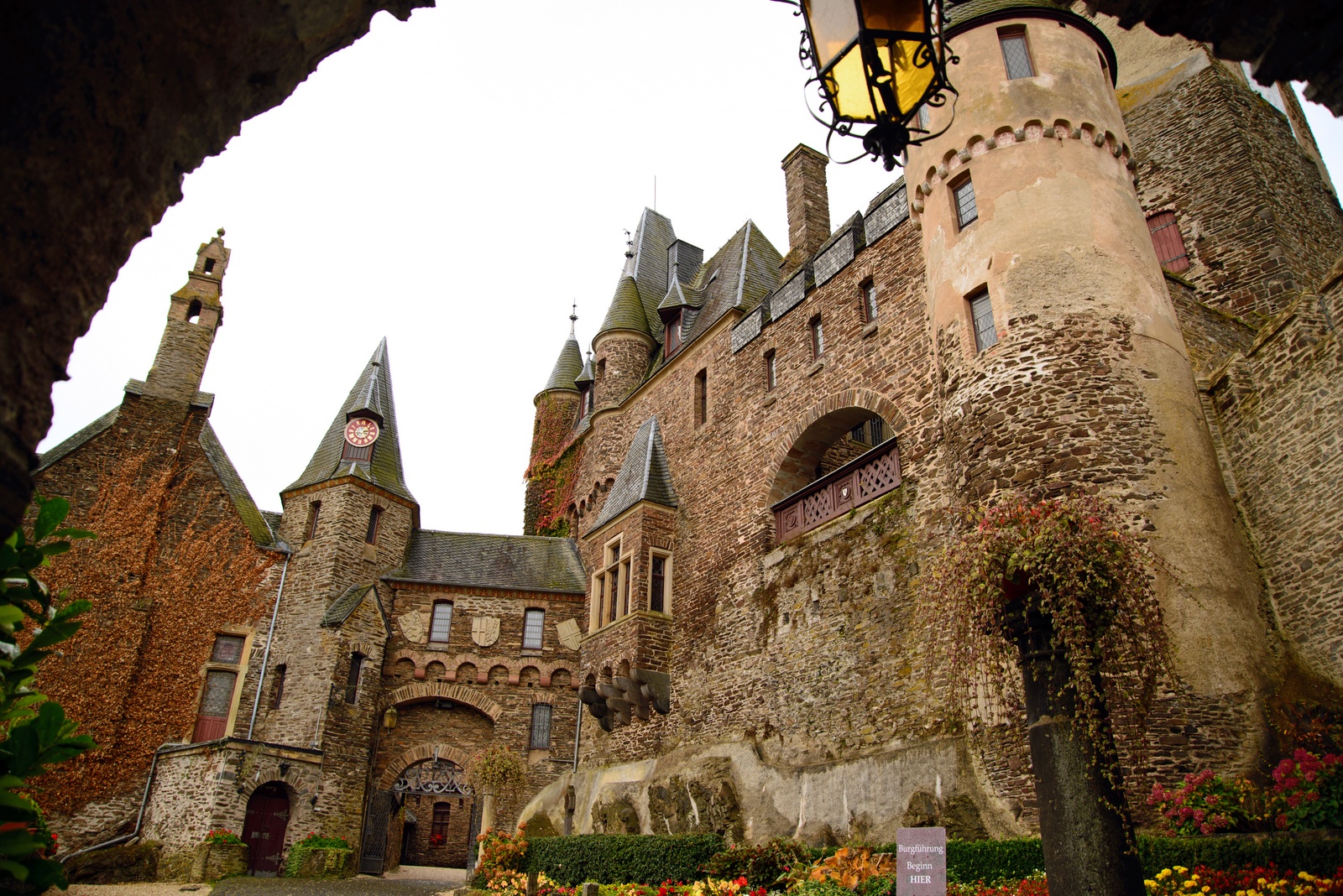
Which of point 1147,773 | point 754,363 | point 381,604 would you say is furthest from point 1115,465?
point 381,604

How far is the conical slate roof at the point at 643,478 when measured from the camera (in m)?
21.9

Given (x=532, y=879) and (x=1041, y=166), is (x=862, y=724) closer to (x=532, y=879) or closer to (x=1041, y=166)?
(x=532, y=879)

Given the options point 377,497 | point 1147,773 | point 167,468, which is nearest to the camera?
point 1147,773

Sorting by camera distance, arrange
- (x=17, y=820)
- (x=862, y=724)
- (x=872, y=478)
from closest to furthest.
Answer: (x=17, y=820), (x=862, y=724), (x=872, y=478)

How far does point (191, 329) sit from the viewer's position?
27.8m

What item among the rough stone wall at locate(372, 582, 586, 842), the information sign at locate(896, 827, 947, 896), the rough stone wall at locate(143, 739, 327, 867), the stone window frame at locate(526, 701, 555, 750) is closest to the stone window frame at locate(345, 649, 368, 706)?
the rough stone wall at locate(372, 582, 586, 842)

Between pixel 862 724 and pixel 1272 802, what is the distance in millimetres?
6363

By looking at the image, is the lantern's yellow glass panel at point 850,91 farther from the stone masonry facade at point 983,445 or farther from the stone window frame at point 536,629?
the stone window frame at point 536,629

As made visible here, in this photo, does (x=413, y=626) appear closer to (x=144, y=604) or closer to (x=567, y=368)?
(x=144, y=604)

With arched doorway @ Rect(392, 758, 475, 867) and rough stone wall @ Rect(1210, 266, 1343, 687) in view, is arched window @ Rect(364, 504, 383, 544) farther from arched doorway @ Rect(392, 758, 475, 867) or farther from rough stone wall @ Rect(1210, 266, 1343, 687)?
rough stone wall @ Rect(1210, 266, 1343, 687)

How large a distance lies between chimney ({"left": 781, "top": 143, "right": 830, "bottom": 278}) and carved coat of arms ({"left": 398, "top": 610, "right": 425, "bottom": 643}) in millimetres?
14088

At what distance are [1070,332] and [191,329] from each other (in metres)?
25.8

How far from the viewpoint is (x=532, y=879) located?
53.7ft

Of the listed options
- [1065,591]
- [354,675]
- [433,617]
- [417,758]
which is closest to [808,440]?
[1065,591]
